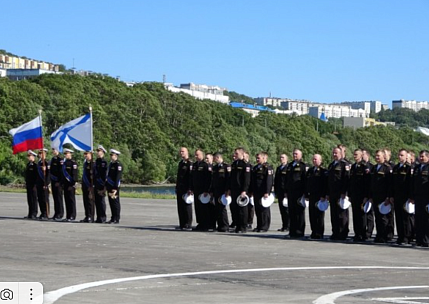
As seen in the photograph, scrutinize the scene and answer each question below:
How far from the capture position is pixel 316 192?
769 inches

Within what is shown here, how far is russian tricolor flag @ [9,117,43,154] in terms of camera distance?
27984 millimetres

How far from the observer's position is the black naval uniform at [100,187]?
23703 mm

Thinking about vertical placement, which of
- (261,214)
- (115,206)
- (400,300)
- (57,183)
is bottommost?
(400,300)

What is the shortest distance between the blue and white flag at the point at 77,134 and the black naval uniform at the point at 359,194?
9.92 meters

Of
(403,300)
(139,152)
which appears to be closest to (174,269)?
(403,300)

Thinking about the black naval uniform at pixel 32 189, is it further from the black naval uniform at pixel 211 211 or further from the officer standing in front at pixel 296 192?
the officer standing in front at pixel 296 192

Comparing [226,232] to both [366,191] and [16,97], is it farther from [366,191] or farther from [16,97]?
[16,97]

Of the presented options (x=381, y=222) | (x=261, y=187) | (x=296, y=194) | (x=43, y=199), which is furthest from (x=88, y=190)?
(x=381, y=222)

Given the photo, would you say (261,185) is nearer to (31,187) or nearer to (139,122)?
(31,187)

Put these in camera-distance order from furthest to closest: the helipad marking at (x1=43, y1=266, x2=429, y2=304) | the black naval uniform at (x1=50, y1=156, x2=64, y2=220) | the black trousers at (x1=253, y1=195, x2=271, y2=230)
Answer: the black naval uniform at (x1=50, y1=156, x2=64, y2=220), the black trousers at (x1=253, y1=195, x2=271, y2=230), the helipad marking at (x1=43, y1=266, x2=429, y2=304)

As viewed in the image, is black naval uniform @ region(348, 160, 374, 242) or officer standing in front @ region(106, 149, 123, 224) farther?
officer standing in front @ region(106, 149, 123, 224)

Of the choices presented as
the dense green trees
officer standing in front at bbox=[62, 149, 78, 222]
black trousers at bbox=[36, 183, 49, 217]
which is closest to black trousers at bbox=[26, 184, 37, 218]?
black trousers at bbox=[36, 183, 49, 217]
